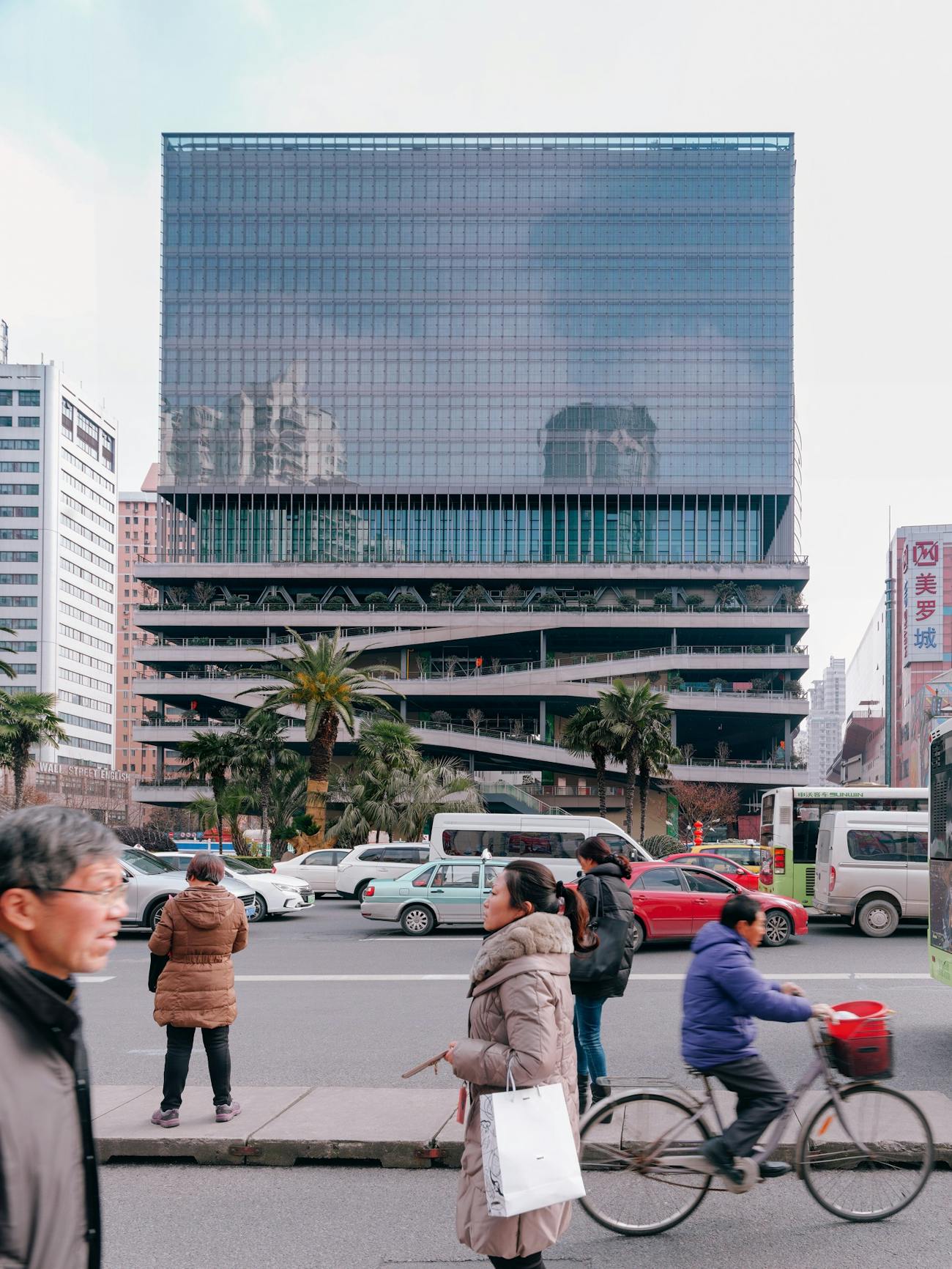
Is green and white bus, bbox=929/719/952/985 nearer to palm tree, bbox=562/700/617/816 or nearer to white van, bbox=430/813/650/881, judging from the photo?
white van, bbox=430/813/650/881

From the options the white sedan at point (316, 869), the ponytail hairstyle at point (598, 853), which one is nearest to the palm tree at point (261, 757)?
the white sedan at point (316, 869)

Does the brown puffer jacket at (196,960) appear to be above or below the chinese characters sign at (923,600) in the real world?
below

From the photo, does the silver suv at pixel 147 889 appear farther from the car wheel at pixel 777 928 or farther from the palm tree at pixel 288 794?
the palm tree at pixel 288 794

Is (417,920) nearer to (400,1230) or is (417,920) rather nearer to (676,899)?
(676,899)

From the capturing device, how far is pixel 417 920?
2208cm

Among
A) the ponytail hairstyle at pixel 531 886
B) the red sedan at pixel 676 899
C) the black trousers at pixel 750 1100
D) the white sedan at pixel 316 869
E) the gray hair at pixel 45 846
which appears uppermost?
the gray hair at pixel 45 846

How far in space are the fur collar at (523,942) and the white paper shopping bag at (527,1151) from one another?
43 cm

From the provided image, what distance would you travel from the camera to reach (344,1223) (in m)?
6.00

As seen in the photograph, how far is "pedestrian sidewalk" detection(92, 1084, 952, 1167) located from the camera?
7.02 meters

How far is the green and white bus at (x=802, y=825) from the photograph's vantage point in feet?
80.1

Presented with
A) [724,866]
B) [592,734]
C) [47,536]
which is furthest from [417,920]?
[47,536]

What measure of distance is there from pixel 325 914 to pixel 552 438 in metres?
68.7

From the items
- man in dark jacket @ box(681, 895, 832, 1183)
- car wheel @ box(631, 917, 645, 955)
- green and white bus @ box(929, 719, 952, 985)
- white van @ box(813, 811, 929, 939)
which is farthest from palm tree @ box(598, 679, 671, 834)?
man in dark jacket @ box(681, 895, 832, 1183)

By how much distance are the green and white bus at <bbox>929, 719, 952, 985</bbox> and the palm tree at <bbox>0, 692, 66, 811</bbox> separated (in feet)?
145
